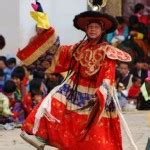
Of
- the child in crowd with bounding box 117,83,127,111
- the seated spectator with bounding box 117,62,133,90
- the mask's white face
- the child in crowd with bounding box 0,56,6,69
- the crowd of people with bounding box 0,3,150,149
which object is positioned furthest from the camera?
the seated spectator with bounding box 117,62,133,90

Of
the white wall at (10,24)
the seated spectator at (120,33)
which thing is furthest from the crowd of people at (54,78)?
the white wall at (10,24)

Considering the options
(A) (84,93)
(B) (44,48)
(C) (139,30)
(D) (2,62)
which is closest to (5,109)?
(D) (2,62)

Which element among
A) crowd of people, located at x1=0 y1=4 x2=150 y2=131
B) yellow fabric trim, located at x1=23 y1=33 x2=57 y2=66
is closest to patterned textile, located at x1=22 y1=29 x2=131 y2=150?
yellow fabric trim, located at x1=23 y1=33 x2=57 y2=66

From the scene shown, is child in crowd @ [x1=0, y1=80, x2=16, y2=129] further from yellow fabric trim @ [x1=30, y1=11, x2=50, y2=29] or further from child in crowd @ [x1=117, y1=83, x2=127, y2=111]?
yellow fabric trim @ [x1=30, y1=11, x2=50, y2=29]

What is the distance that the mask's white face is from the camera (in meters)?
6.46

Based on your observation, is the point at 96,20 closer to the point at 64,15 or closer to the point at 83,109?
the point at 83,109

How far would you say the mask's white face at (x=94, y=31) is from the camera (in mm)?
6461

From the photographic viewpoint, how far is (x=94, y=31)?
648cm

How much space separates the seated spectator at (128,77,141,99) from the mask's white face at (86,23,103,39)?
5.81m

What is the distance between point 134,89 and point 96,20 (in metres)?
5.95

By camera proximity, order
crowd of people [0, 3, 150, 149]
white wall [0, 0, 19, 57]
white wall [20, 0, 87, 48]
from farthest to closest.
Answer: white wall [20, 0, 87, 48] < white wall [0, 0, 19, 57] < crowd of people [0, 3, 150, 149]

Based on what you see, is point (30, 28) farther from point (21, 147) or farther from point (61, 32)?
point (21, 147)

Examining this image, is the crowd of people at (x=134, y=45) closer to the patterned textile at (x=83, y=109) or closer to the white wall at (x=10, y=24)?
the white wall at (x=10, y=24)

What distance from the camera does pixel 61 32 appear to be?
1325 cm
